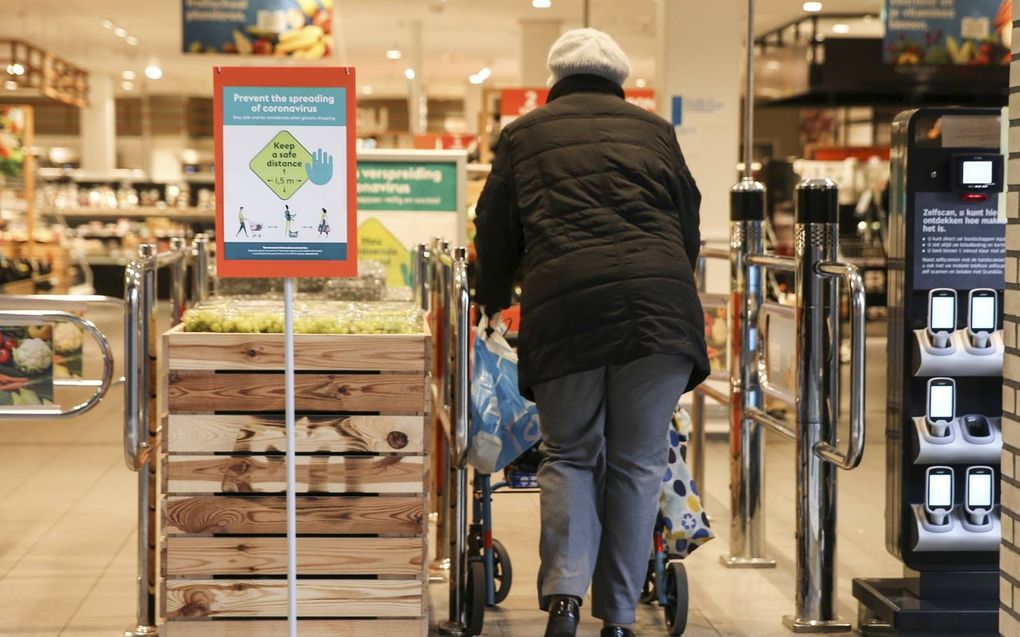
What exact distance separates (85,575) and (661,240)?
2.42m

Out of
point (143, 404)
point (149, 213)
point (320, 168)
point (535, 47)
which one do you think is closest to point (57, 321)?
point (143, 404)

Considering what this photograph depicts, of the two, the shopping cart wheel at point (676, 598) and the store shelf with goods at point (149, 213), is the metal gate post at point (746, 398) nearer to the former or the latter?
the shopping cart wheel at point (676, 598)

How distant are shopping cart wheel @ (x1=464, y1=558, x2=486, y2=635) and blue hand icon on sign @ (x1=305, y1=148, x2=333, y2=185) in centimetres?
132

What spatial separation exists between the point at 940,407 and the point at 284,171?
203 centimetres

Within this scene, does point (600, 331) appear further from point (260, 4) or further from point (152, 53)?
point (152, 53)

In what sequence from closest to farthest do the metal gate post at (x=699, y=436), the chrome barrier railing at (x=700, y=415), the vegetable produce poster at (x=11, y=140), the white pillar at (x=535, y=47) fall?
the chrome barrier railing at (x=700, y=415)
the metal gate post at (x=699, y=436)
the vegetable produce poster at (x=11, y=140)
the white pillar at (x=535, y=47)

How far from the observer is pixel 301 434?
3.34m

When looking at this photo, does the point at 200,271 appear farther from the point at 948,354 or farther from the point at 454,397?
the point at 948,354

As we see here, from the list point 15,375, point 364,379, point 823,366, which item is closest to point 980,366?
point 823,366

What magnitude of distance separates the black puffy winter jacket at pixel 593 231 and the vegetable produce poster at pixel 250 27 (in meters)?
7.14

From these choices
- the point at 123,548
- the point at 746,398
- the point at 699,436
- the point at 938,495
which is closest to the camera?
the point at 938,495

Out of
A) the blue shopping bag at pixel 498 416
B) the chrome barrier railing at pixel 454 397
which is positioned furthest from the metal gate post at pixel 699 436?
the blue shopping bag at pixel 498 416

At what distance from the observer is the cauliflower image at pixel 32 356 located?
4.24 metres

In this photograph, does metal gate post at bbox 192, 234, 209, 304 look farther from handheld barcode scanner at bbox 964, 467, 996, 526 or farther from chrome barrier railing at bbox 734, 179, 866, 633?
handheld barcode scanner at bbox 964, 467, 996, 526
